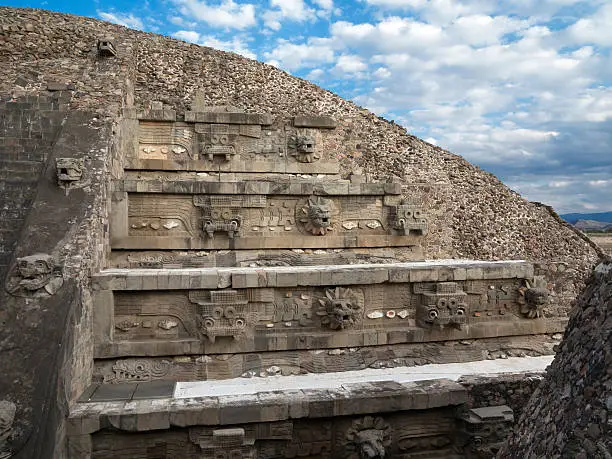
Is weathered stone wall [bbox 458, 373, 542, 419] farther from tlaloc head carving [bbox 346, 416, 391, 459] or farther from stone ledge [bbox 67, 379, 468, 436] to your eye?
tlaloc head carving [bbox 346, 416, 391, 459]

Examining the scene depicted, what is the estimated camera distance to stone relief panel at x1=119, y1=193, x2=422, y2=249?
7.50m

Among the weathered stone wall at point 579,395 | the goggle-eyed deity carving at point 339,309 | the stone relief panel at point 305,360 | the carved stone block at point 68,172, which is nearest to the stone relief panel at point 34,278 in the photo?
the stone relief panel at point 305,360

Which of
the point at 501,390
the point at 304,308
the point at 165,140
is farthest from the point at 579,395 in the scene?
the point at 165,140

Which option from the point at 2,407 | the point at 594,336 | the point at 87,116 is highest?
the point at 87,116

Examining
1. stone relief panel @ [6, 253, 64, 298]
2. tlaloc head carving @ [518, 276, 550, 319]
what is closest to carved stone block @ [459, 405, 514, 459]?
tlaloc head carving @ [518, 276, 550, 319]

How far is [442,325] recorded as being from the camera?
6594 mm

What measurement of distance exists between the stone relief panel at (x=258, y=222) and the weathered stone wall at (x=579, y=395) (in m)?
5.17

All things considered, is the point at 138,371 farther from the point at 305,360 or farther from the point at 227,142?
the point at 227,142

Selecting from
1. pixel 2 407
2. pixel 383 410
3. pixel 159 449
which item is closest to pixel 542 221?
pixel 383 410

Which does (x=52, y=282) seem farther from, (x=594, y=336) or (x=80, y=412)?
(x=594, y=336)

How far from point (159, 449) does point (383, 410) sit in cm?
246

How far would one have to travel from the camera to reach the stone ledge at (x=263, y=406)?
4.73 meters

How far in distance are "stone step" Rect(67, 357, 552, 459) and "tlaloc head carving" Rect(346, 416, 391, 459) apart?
0.5 inches

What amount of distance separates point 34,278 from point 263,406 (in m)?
2.80
